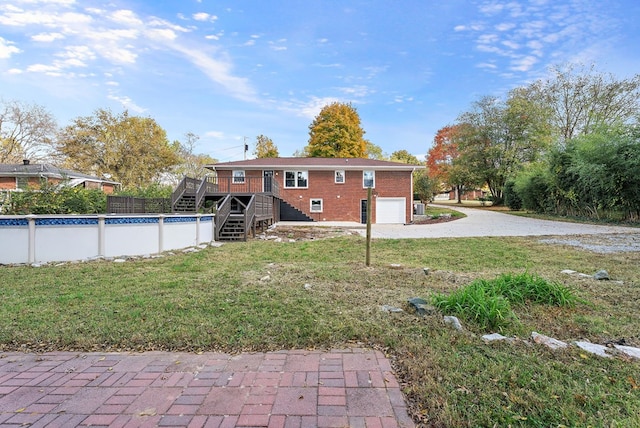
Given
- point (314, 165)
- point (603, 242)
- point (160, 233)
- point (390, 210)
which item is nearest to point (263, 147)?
point (314, 165)

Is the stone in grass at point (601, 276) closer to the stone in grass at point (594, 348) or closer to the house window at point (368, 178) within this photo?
the stone in grass at point (594, 348)

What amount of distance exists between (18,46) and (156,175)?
2208cm

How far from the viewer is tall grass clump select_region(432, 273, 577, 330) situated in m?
3.14

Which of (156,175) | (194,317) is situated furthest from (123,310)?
(156,175)

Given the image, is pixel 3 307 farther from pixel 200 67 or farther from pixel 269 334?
pixel 200 67

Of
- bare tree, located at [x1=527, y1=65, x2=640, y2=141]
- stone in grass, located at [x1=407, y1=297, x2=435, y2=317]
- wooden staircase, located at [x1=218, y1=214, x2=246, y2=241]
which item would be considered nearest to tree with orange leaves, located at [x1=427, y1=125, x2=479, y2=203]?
bare tree, located at [x1=527, y1=65, x2=640, y2=141]

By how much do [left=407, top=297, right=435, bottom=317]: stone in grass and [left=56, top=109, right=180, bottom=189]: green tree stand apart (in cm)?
3273

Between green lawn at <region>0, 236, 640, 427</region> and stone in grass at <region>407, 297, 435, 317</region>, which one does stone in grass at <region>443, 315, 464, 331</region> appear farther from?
stone in grass at <region>407, 297, 435, 317</region>

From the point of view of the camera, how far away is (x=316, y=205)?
2156 centimetres

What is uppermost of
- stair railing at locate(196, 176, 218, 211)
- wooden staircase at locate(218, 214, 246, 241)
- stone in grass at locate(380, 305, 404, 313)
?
stair railing at locate(196, 176, 218, 211)

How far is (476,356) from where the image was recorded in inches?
98.0

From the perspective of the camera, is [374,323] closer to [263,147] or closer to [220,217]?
[220,217]

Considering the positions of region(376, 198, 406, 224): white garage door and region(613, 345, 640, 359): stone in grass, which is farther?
region(376, 198, 406, 224): white garage door

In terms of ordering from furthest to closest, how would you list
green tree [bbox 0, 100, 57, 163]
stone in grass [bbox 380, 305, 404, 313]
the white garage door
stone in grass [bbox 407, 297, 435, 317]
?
1. green tree [bbox 0, 100, 57, 163]
2. the white garage door
3. stone in grass [bbox 380, 305, 404, 313]
4. stone in grass [bbox 407, 297, 435, 317]
